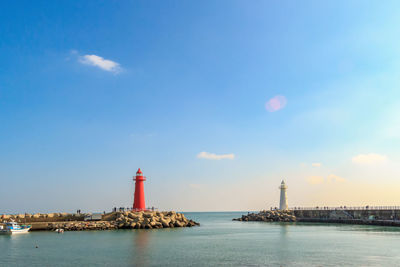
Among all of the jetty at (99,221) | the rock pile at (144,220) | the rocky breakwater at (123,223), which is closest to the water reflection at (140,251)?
the rock pile at (144,220)

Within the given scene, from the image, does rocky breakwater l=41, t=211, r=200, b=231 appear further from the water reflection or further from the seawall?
the seawall

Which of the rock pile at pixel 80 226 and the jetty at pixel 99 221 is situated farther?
the jetty at pixel 99 221

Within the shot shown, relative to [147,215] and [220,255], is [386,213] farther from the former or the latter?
[220,255]

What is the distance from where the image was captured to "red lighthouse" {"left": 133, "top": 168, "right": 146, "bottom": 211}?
47.4m

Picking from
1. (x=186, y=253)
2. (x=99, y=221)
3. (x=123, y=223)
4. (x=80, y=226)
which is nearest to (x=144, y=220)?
(x=123, y=223)

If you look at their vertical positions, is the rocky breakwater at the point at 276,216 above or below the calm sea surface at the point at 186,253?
below

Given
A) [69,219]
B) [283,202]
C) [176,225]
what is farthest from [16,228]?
[283,202]

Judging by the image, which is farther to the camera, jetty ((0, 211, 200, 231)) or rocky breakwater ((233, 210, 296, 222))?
rocky breakwater ((233, 210, 296, 222))

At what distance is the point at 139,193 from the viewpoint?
47.8 metres

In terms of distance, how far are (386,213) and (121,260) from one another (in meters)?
53.4

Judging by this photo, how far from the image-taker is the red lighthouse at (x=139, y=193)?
47438mm

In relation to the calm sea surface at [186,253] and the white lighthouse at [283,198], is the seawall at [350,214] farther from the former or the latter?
the calm sea surface at [186,253]

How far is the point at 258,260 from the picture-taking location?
77.8 ft

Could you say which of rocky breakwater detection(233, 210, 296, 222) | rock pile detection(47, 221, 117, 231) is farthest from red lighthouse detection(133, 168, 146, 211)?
rocky breakwater detection(233, 210, 296, 222)
